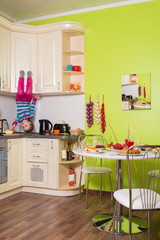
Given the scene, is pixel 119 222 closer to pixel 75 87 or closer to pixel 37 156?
pixel 37 156

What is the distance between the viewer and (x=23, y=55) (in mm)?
4141

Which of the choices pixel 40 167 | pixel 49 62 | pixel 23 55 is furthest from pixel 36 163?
pixel 23 55

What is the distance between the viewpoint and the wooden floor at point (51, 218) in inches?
98.2

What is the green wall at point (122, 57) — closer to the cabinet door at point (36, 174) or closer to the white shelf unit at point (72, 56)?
the white shelf unit at point (72, 56)

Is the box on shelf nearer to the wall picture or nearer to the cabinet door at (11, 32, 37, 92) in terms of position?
the cabinet door at (11, 32, 37, 92)

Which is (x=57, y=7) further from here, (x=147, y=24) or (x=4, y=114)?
(x=4, y=114)

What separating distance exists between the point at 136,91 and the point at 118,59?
21.8 inches

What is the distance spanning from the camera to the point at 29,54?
13.7 ft

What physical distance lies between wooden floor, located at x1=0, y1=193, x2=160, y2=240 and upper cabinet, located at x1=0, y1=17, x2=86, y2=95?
1.58m

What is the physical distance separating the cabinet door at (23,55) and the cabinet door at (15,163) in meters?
0.84

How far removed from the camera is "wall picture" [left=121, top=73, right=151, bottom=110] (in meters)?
3.68

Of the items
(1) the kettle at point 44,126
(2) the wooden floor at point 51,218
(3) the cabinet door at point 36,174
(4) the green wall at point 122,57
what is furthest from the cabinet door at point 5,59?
(2) the wooden floor at point 51,218

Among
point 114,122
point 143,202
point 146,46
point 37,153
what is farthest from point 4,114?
point 143,202

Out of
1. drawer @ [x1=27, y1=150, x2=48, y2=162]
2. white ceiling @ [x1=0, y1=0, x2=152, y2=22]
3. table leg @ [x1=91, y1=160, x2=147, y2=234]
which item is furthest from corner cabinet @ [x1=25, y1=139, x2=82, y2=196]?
white ceiling @ [x1=0, y1=0, x2=152, y2=22]
